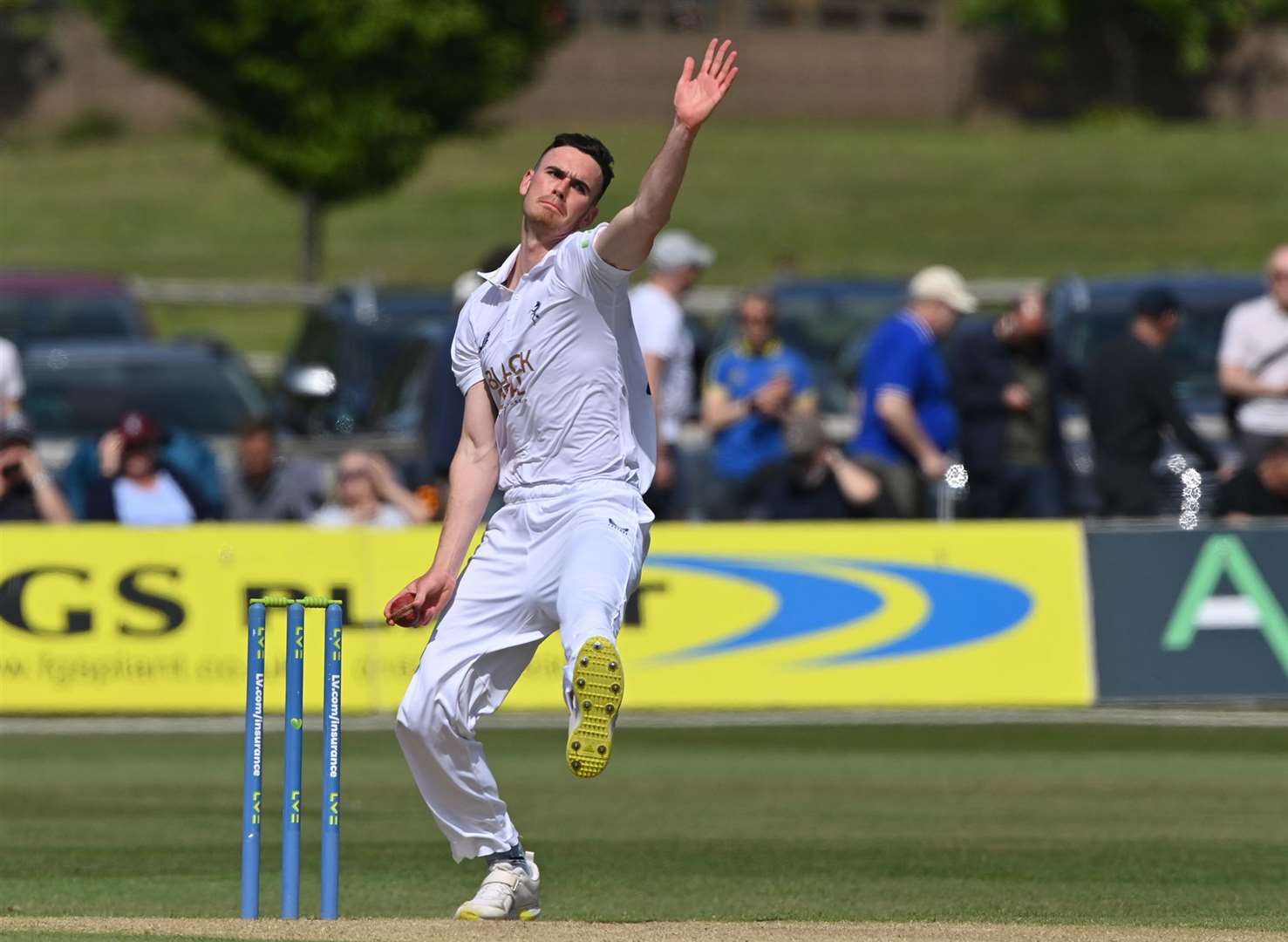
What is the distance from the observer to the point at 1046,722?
46.4 ft

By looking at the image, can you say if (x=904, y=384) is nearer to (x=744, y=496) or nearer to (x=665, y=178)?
(x=744, y=496)

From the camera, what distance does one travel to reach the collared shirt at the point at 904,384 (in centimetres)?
1490

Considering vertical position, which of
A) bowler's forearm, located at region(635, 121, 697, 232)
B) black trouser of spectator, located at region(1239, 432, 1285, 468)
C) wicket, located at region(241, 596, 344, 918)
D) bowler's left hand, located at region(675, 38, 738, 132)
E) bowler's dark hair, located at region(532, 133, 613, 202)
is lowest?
wicket, located at region(241, 596, 344, 918)

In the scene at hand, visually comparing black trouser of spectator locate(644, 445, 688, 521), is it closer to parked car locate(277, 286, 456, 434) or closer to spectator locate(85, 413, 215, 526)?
spectator locate(85, 413, 215, 526)

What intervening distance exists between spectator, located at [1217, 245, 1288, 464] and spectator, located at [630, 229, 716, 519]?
3.08m

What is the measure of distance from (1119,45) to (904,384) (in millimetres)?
43294

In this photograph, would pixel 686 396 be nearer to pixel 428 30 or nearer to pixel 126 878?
pixel 126 878

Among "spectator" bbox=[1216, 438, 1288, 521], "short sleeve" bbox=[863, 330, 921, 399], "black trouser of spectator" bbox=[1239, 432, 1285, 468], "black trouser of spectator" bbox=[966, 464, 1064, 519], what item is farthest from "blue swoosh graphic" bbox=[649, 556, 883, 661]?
"black trouser of spectator" bbox=[1239, 432, 1285, 468]

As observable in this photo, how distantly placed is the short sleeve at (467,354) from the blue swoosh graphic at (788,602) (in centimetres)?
666

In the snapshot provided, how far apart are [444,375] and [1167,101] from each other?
46043mm

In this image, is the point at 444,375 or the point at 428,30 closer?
the point at 444,375

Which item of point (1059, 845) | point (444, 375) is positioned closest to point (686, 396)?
point (444, 375)

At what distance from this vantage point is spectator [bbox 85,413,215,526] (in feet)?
50.1

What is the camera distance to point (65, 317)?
69.0 feet
